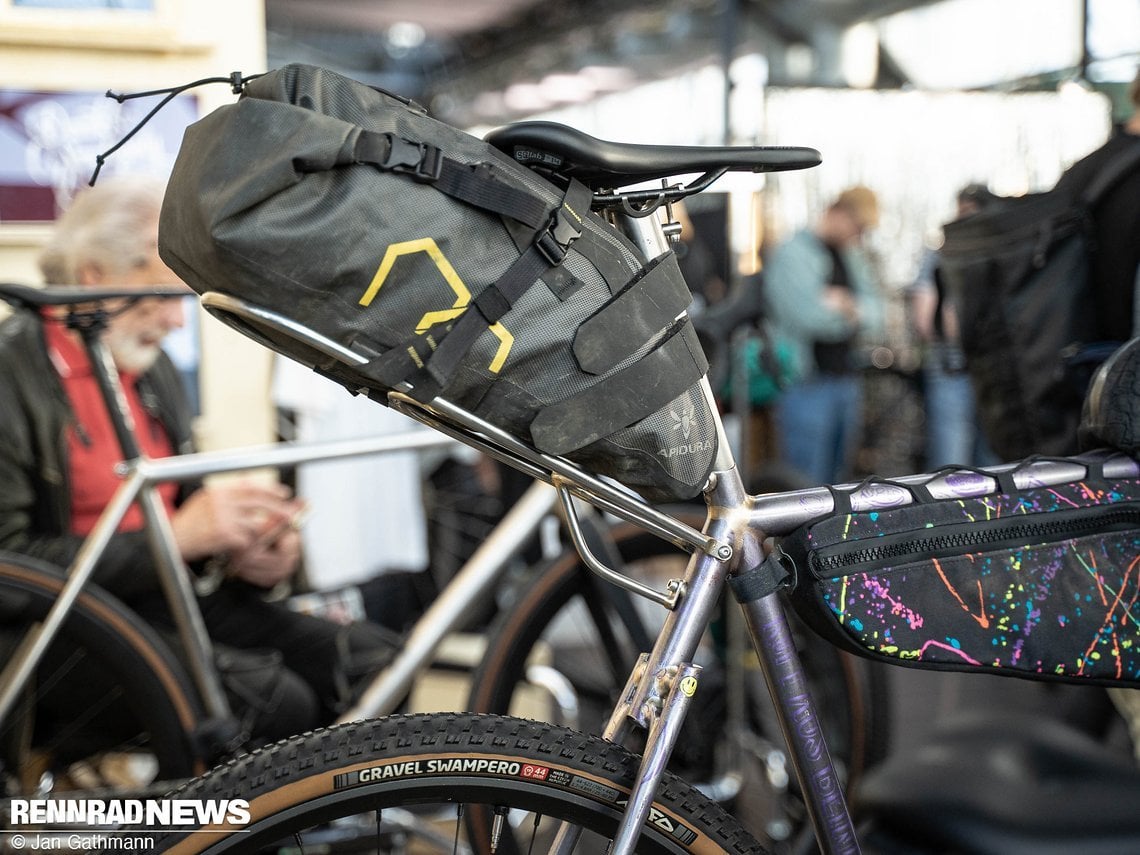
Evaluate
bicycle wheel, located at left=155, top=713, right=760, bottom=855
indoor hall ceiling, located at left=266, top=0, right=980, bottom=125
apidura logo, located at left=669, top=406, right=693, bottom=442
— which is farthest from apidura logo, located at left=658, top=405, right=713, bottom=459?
indoor hall ceiling, located at left=266, top=0, right=980, bottom=125

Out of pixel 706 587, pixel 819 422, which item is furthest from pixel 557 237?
pixel 819 422

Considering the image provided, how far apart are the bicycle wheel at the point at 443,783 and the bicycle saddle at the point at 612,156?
17.6 inches

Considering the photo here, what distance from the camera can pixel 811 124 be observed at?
4434 millimetres

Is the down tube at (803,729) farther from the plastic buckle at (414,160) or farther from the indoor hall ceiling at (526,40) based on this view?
the indoor hall ceiling at (526,40)

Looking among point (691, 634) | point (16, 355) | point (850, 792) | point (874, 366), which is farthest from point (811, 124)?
point (691, 634)

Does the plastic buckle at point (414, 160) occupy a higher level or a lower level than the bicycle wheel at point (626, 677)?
lower

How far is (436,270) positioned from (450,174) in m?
0.07

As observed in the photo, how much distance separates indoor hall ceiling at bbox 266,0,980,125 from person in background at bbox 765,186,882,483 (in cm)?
142

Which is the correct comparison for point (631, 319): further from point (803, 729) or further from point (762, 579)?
point (803, 729)

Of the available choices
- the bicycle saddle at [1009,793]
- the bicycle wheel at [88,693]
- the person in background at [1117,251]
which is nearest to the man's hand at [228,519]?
the bicycle wheel at [88,693]

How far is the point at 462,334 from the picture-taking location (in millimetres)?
787

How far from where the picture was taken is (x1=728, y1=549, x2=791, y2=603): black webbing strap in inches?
36.7

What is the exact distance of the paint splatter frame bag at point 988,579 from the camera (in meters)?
0.93

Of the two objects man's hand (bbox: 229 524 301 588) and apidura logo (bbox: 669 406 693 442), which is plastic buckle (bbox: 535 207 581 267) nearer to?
apidura logo (bbox: 669 406 693 442)
